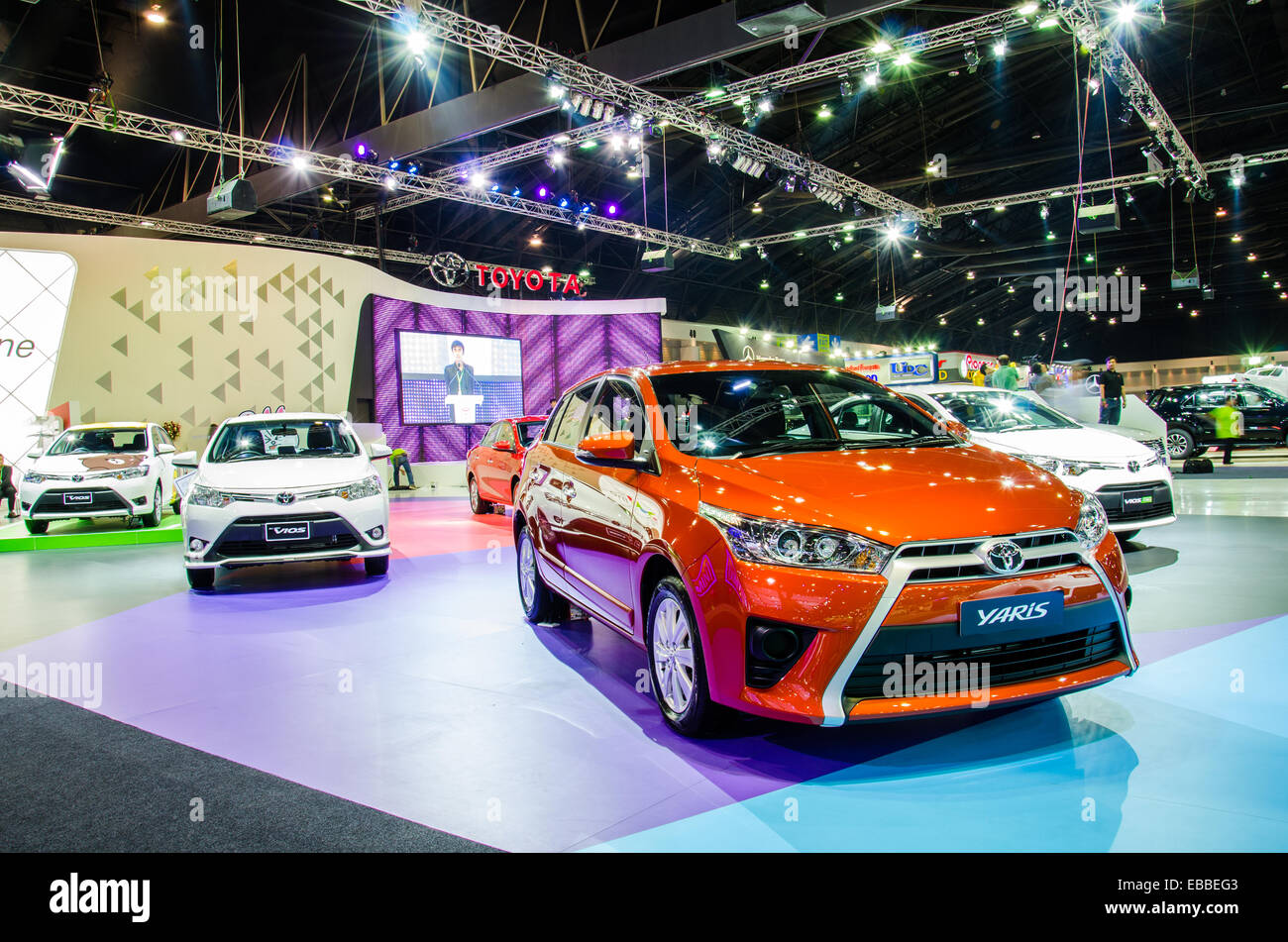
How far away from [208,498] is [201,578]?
81 centimetres

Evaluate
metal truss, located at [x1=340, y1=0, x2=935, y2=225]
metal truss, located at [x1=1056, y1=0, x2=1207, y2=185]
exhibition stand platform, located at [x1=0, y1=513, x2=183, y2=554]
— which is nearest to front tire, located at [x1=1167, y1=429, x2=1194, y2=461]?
metal truss, located at [x1=1056, y1=0, x2=1207, y2=185]

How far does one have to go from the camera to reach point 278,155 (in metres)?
14.4

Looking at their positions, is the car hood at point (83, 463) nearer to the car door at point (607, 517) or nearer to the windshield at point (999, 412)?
the car door at point (607, 517)

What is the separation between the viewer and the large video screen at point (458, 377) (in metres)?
17.0

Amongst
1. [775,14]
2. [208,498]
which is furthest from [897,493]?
[775,14]

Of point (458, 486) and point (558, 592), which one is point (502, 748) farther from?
point (458, 486)

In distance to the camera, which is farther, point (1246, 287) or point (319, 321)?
point (1246, 287)

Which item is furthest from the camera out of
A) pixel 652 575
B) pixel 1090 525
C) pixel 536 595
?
pixel 536 595

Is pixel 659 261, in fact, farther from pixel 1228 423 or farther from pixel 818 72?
pixel 1228 423

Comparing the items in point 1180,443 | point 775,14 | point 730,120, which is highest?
point 730,120
